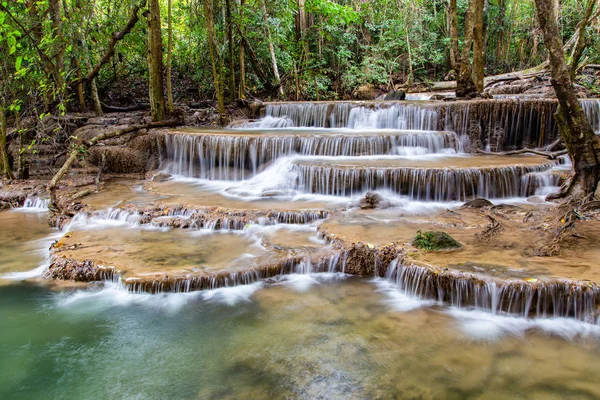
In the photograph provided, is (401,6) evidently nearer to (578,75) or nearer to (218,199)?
(578,75)

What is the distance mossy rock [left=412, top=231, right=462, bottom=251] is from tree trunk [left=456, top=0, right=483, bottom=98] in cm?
830

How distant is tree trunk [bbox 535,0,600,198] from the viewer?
5.73 metres

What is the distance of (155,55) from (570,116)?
9.17m

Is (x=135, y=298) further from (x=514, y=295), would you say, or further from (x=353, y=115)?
(x=353, y=115)

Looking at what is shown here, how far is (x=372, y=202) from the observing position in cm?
737

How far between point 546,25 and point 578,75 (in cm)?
1040

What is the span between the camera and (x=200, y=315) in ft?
15.2

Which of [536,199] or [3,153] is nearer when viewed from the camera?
[536,199]

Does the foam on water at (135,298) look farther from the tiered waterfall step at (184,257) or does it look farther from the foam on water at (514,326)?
the foam on water at (514,326)

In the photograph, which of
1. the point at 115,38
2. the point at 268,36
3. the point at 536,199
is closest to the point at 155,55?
the point at 115,38

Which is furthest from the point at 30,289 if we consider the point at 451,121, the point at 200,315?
the point at 451,121

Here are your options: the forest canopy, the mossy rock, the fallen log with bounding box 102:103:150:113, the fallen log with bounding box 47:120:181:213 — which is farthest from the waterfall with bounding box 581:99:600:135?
the fallen log with bounding box 102:103:150:113

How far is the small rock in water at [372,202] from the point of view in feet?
24.0

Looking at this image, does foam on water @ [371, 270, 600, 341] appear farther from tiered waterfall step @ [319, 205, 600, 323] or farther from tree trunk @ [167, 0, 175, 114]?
tree trunk @ [167, 0, 175, 114]
